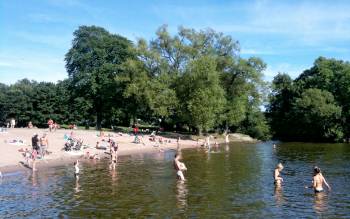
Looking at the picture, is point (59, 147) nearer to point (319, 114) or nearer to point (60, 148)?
point (60, 148)

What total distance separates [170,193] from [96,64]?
2831 inches

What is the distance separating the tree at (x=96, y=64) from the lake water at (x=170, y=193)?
51393 mm

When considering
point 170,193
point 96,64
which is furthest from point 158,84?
point 170,193

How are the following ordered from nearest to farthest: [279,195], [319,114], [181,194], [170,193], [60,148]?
[279,195] → [181,194] → [170,193] → [60,148] → [319,114]

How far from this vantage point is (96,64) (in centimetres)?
9875

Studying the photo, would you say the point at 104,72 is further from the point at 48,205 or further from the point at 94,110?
the point at 48,205

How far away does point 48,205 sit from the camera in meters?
→ 26.8

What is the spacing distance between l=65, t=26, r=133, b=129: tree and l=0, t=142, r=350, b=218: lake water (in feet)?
169

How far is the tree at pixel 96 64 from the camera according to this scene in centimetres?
9606

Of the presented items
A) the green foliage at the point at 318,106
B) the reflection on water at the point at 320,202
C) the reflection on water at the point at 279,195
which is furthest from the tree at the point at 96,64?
the reflection on water at the point at 320,202

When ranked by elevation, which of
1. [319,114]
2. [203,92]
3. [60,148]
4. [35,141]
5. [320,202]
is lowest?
[320,202]

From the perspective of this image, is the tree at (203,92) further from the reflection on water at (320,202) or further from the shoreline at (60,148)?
the reflection on water at (320,202)

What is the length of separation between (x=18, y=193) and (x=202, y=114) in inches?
2233

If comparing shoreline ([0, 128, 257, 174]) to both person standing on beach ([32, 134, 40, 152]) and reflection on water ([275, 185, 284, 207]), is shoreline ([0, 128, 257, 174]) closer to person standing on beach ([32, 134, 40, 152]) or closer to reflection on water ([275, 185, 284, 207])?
person standing on beach ([32, 134, 40, 152])
